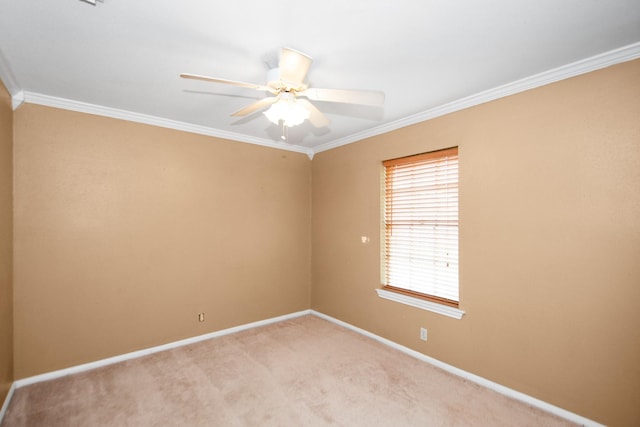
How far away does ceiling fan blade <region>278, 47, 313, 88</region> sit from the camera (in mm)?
1584

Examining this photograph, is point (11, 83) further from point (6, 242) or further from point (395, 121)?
point (395, 121)

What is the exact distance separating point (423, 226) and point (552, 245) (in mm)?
1152

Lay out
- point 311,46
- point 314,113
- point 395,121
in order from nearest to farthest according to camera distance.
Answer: point 311,46
point 314,113
point 395,121

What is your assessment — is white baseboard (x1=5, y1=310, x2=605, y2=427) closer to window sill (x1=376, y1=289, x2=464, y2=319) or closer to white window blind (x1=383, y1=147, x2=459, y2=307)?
window sill (x1=376, y1=289, x2=464, y2=319)

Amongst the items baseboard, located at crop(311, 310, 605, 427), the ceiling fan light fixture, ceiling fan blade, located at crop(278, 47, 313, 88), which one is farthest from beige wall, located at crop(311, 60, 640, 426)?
ceiling fan blade, located at crop(278, 47, 313, 88)

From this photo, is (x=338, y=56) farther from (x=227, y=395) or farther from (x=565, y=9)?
(x=227, y=395)

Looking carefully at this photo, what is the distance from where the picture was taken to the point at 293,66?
67.1 inches

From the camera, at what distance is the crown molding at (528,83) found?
205cm

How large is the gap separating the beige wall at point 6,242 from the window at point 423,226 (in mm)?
3504

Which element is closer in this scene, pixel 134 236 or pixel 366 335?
pixel 134 236

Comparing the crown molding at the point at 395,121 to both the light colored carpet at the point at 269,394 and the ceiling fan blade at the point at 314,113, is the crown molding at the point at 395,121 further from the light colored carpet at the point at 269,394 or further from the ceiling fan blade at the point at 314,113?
the light colored carpet at the point at 269,394

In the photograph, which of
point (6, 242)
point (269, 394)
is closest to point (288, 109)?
point (269, 394)

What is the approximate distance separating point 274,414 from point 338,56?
8.75 ft

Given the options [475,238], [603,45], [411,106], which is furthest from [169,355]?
[603,45]
